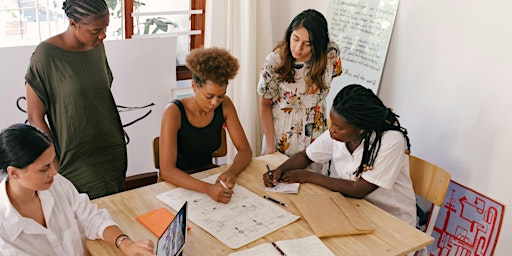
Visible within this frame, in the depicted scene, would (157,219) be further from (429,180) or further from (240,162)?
(429,180)

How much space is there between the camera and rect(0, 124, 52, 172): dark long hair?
4.51ft

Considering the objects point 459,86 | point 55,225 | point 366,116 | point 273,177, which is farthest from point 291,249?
point 459,86

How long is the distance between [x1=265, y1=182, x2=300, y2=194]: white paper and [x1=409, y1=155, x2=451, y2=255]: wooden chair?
1.86 feet

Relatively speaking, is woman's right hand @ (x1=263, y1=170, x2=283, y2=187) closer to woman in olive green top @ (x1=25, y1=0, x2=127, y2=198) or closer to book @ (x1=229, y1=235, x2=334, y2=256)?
book @ (x1=229, y1=235, x2=334, y2=256)

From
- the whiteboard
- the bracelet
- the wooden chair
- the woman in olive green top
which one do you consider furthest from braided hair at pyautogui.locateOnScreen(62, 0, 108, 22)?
the whiteboard

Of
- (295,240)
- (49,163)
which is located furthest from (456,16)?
(49,163)

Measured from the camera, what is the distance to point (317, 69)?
7.83 feet

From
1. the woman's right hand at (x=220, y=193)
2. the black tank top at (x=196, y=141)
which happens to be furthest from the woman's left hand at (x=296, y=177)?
the black tank top at (x=196, y=141)

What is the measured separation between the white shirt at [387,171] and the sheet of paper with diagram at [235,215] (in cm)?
39

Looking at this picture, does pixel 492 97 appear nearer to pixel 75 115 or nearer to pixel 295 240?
pixel 295 240

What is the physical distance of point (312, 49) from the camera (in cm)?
237

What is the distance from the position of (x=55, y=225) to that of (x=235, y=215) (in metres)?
0.59

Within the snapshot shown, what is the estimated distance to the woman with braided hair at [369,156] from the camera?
1.89 metres

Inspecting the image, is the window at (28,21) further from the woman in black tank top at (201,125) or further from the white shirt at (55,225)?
the white shirt at (55,225)
